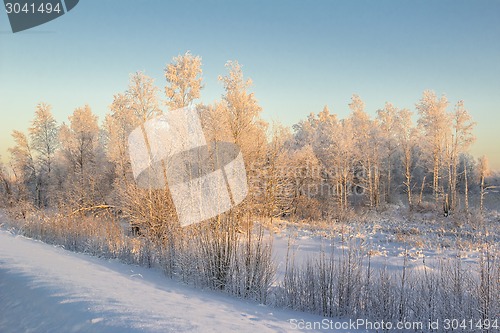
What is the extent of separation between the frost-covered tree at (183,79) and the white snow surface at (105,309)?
14830 mm

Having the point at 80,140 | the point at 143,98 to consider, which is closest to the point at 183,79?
the point at 143,98

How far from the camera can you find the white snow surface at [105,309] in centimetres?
309

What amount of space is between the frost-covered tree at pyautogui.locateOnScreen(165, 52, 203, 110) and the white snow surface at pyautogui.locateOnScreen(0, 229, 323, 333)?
48.7ft

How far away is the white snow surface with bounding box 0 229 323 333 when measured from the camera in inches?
122

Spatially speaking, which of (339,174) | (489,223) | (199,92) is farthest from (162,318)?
(339,174)

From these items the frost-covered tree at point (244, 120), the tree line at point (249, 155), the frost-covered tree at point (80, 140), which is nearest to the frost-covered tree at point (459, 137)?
the tree line at point (249, 155)

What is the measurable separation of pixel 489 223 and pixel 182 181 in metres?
17.7

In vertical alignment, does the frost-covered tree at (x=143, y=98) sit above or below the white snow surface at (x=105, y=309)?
above

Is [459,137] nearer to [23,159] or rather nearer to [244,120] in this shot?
[244,120]

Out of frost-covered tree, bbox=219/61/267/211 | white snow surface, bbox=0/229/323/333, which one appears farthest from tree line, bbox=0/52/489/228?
white snow surface, bbox=0/229/323/333

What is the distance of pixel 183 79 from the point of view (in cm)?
1916

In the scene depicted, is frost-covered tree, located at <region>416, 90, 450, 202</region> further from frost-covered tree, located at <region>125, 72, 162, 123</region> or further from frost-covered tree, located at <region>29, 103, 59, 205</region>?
frost-covered tree, located at <region>29, 103, 59, 205</region>

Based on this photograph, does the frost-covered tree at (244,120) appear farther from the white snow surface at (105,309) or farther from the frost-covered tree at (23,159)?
the frost-covered tree at (23,159)

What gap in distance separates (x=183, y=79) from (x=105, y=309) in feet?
56.4
